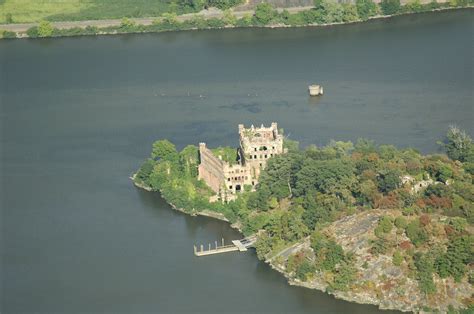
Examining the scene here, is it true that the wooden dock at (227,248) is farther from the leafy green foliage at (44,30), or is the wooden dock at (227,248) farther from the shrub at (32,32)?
the shrub at (32,32)

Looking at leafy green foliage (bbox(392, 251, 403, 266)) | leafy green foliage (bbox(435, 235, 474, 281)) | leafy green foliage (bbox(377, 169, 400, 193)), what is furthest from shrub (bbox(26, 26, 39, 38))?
leafy green foliage (bbox(435, 235, 474, 281))

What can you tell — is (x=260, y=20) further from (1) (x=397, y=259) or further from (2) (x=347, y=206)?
Answer: (1) (x=397, y=259)

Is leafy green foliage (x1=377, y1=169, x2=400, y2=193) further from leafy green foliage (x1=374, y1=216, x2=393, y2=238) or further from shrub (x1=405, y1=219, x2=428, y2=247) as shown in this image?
shrub (x1=405, y1=219, x2=428, y2=247)

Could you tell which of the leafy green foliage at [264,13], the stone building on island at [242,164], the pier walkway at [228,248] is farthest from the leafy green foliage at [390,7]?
the pier walkway at [228,248]

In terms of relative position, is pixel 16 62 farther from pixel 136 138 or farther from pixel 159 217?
pixel 159 217

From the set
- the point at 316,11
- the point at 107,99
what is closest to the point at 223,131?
the point at 107,99

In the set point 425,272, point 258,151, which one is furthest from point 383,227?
point 258,151
